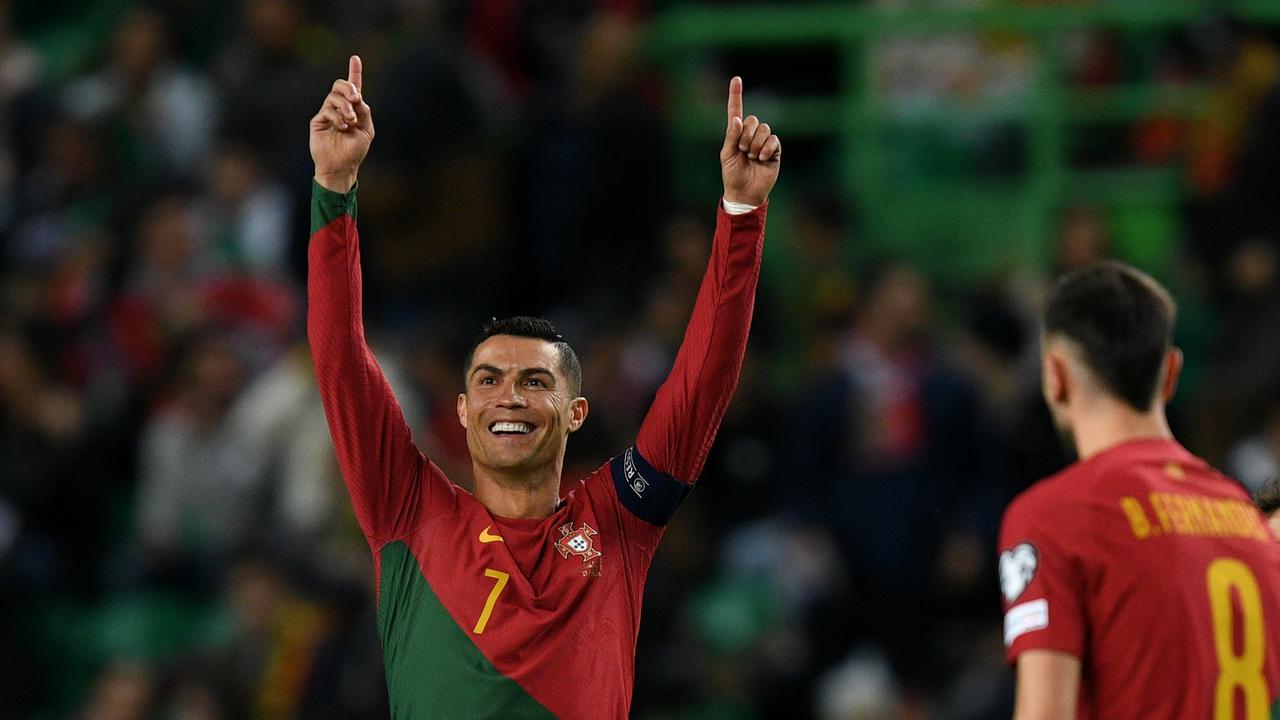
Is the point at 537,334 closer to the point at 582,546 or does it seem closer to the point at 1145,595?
the point at 582,546

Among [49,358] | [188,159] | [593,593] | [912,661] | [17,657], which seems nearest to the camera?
[593,593]

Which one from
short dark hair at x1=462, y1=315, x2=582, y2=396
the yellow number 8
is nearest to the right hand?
short dark hair at x1=462, y1=315, x2=582, y2=396

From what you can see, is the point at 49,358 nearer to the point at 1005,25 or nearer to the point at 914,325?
the point at 914,325

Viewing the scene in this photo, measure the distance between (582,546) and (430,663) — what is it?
510 millimetres

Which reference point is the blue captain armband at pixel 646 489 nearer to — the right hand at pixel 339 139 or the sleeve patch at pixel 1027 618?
the right hand at pixel 339 139

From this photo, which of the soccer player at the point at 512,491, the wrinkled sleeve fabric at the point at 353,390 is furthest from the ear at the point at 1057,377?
the wrinkled sleeve fabric at the point at 353,390

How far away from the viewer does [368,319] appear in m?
10.9

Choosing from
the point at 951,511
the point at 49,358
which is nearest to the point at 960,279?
the point at 951,511

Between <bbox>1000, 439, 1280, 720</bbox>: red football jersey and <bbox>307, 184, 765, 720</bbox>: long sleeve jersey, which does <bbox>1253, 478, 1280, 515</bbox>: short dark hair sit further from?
<bbox>307, 184, 765, 720</bbox>: long sleeve jersey

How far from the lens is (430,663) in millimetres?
4809

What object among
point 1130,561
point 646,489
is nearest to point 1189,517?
point 1130,561

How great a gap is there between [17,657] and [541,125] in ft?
13.8

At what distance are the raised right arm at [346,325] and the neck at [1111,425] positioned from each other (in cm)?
182

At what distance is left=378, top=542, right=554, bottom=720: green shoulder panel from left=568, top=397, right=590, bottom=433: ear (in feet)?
1.91
